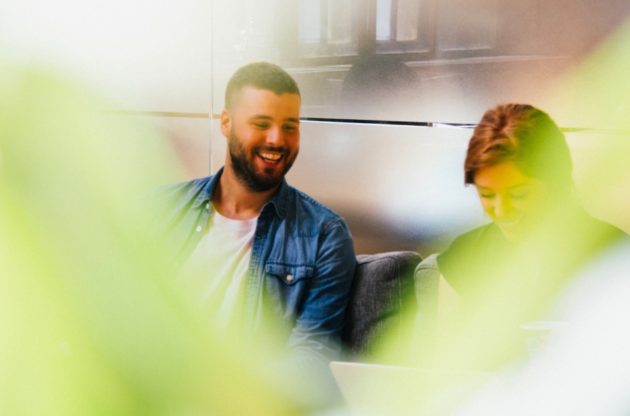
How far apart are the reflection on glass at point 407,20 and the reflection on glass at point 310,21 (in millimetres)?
226

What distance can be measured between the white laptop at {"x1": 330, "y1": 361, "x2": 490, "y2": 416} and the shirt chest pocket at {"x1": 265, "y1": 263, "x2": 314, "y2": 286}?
0.59m

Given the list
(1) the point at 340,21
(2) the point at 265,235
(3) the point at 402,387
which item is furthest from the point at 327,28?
(3) the point at 402,387

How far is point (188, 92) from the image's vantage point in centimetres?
205

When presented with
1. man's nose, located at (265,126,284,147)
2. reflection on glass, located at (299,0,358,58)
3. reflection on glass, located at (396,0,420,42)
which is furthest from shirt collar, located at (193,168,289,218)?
reflection on glass, located at (396,0,420,42)

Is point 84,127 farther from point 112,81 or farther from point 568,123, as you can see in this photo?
point 568,123

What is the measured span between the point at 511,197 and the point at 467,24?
44 cm

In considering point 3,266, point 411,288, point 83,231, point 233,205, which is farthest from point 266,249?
point 3,266

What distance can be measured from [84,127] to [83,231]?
1.03ft

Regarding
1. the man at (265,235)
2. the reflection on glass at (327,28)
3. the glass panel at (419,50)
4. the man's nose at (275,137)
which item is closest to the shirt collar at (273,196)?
the man at (265,235)

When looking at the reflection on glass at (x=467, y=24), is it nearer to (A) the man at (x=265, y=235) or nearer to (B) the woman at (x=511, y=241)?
(B) the woman at (x=511, y=241)

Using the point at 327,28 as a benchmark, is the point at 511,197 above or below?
below

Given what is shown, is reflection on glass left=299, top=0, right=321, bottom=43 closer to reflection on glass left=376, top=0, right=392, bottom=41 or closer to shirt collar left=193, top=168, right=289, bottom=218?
reflection on glass left=376, top=0, right=392, bottom=41

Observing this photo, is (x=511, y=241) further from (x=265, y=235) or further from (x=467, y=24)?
(x=265, y=235)

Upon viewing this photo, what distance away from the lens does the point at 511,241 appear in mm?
1746
